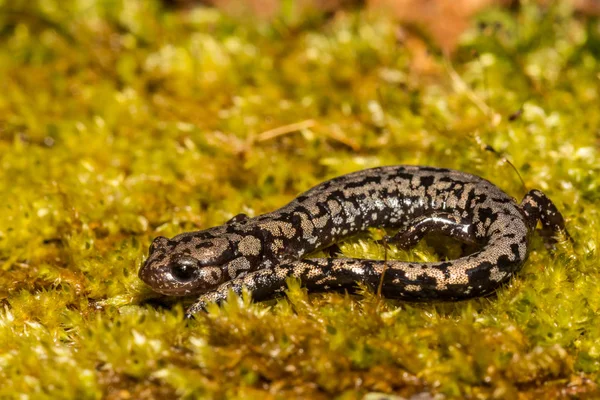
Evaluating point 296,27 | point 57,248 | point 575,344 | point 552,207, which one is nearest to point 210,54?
point 296,27

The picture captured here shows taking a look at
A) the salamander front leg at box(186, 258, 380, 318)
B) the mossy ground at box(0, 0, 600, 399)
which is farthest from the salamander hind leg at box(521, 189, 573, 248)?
the salamander front leg at box(186, 258, 380, 318)

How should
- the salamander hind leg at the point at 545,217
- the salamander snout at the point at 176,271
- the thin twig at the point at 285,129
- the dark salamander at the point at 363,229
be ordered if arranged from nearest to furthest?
the dark salamander at the point at 363,229
the salamander snout at the point at 176,271
the salamander hind leg at the point at 545,217
the thin twig at the point at 285,129

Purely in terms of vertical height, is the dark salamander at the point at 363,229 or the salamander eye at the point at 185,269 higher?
the dark salamander at the point at 363,229

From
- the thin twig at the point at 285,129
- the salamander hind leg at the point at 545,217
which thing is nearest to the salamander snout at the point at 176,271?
the thin twig at the point at 285,129

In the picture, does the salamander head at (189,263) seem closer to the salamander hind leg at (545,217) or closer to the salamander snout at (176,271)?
the salamander snout at (176,271)

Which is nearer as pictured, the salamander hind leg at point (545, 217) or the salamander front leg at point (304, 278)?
the salamander front leg at point (304, 278)

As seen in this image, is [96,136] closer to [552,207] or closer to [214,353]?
[214,353]

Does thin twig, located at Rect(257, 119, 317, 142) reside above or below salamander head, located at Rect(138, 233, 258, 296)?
above

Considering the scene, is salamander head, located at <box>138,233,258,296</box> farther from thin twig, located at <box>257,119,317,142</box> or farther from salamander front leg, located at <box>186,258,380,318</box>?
thin twig, located at <box>257,119,317,142</box>

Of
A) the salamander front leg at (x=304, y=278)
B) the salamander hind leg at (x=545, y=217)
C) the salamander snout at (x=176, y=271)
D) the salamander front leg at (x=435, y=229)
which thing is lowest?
the salamander snout at (x=176, y=271)

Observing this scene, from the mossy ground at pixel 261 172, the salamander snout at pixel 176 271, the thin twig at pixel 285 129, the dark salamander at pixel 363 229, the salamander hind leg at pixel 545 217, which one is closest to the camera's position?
the mossy ground at pixel 261 172
